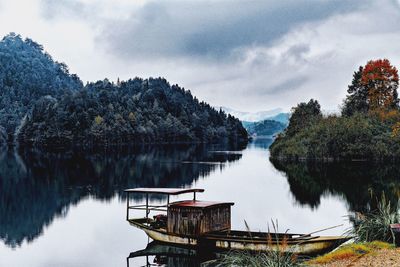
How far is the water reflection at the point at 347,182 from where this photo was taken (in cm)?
4903

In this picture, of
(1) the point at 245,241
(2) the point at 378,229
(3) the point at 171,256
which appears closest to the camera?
(2) the point at 378,229

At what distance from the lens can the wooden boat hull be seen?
1036 inches

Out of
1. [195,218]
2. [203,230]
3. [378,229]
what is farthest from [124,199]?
[378,229]

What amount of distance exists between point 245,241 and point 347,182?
37.7 m

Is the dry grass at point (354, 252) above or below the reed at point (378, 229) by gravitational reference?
below

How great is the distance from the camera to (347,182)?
61938 mm

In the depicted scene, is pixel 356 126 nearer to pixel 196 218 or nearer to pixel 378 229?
pixel 196 218

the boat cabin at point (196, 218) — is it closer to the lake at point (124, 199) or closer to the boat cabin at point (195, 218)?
the boat cabin at point (195, 218)

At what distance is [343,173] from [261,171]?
1537cm

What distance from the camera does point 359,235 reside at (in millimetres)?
24156

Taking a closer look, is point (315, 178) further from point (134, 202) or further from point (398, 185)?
point (134, 202)

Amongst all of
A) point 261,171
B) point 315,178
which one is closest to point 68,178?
point 261,171

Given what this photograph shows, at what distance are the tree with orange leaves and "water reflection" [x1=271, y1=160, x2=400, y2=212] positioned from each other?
23696 millimetres

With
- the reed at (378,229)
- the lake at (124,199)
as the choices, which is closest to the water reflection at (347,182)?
the lake at (124,199)
